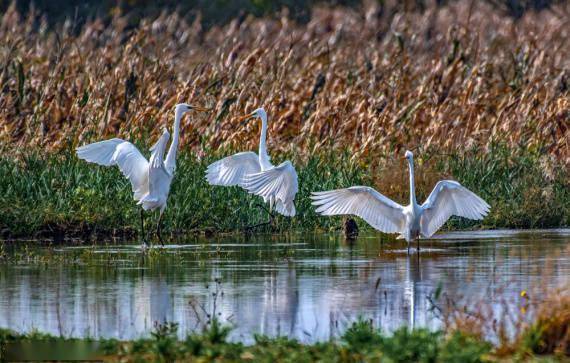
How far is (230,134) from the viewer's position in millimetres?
21109

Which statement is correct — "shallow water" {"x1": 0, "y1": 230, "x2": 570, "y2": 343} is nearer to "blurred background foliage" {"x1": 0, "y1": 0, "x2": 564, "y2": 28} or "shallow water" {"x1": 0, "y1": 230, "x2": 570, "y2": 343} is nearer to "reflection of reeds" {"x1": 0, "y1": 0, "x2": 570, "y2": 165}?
"reflection of reeds" {"x1": 0, "y1": 0, "x2": 570, "y2": 165}

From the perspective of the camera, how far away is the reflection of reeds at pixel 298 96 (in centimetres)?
2052

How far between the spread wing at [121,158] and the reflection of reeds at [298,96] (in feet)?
10.5

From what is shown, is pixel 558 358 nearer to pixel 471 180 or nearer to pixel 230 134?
pixel 471 180

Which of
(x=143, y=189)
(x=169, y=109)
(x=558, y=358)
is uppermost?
(x=169, y=109)

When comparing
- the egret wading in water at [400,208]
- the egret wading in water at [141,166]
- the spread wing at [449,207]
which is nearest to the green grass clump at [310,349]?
the egret wading in water at [400,208]

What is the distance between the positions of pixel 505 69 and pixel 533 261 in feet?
40.5

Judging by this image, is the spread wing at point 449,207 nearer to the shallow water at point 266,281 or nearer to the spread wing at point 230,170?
the shallow water at point 266,281

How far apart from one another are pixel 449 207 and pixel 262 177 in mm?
2689

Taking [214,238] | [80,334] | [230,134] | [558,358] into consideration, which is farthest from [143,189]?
[558,358]

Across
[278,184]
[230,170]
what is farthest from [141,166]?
[278,184]

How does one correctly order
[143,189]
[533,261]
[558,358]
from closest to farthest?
[558,358], [533,261], [143,189]

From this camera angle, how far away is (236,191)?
1856 cm

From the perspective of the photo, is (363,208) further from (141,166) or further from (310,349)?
(310,349)
